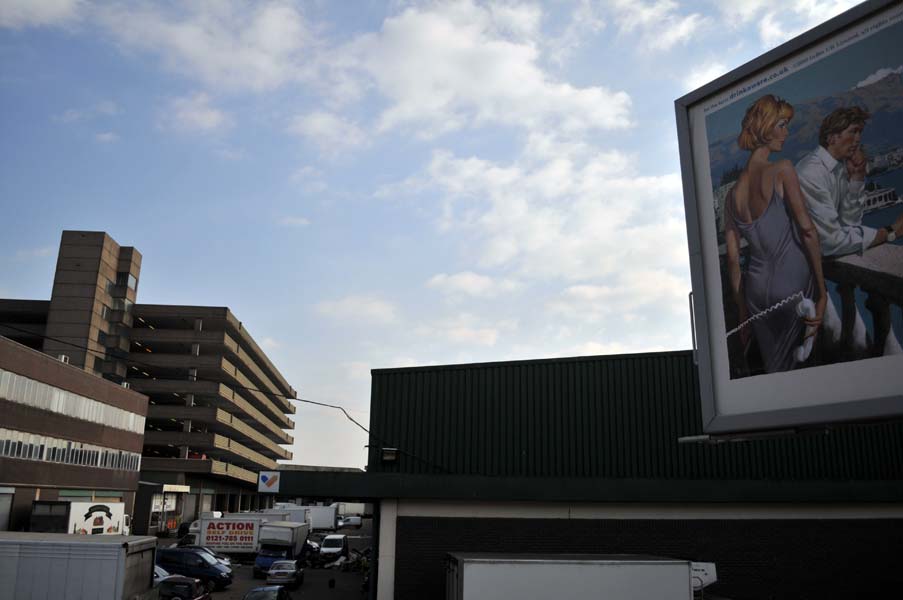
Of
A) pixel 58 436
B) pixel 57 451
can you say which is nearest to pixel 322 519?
pixel 57 451

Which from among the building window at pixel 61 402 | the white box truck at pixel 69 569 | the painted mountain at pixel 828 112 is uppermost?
the building window at pixel 61 402

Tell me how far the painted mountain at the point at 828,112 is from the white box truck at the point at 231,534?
43.0 m

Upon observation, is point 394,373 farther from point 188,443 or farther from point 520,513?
point 188,443

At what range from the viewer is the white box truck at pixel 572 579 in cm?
1616

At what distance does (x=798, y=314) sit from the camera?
10406 mm

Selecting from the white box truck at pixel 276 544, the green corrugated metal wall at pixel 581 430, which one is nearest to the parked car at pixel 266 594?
the green corrugated metal wall at pixel 581 430

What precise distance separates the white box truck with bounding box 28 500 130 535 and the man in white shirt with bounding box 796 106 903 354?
3945 cm

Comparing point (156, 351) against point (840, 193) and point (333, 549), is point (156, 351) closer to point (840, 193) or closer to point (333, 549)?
point (333, 549)

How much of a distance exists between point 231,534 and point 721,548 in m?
35.5

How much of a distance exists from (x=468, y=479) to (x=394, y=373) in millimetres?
4988

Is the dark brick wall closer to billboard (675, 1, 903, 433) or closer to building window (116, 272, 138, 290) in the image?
billboard (675, 1, 903, 433)

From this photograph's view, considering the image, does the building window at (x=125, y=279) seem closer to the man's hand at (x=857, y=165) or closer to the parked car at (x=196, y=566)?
the parked car at (x=196, y=566)

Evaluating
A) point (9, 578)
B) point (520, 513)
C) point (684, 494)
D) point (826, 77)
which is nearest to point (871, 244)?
point (826, 77)

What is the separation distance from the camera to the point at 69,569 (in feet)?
65.3
